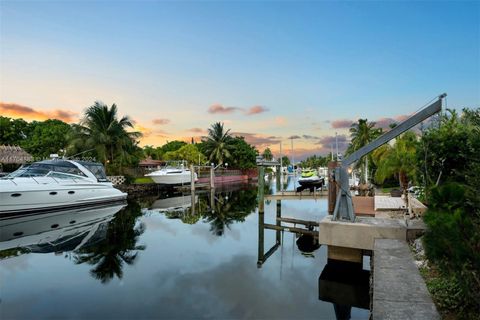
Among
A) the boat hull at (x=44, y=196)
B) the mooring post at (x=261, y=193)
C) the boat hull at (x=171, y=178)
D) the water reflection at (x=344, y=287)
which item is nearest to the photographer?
the water reflection at (x=344, y=287)

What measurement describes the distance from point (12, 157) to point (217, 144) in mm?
33150

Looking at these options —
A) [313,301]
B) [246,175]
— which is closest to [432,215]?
[313,301]

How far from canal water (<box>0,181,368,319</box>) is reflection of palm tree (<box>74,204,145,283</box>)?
33mm

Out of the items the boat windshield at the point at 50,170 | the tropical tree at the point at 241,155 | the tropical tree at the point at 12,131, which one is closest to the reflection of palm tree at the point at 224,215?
the boat windshield at the point at 50,170

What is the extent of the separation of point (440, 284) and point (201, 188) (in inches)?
1526

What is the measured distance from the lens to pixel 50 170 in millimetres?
20016

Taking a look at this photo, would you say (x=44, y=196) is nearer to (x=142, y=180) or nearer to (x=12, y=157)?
(x=12, y=157)

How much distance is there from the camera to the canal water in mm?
6961

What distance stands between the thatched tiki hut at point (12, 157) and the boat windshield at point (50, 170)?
14.9 meters

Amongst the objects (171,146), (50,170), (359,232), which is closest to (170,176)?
(50,170)

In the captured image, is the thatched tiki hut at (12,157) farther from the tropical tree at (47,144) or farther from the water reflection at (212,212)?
the water reflection at (212,212)

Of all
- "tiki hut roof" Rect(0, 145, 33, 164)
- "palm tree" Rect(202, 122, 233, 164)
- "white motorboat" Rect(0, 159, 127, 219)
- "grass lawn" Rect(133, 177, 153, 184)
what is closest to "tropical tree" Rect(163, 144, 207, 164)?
"palm tree" Rect(202, 122, 233, 164)

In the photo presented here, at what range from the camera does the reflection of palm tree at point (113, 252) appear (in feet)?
30.7

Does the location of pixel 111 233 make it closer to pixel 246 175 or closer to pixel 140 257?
pixel 140 257
